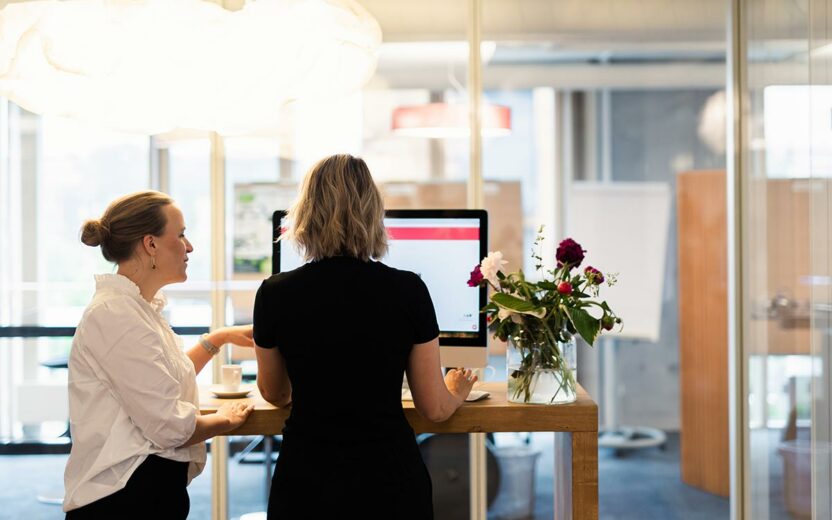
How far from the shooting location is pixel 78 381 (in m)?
2.13

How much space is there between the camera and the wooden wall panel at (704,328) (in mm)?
3732

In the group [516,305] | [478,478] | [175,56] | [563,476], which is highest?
[175,56]

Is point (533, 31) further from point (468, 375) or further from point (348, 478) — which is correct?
point (348, 478)

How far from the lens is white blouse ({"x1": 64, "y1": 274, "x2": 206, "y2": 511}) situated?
2090mm

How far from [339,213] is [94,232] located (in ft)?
2.08

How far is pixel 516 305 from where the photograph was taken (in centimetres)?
236

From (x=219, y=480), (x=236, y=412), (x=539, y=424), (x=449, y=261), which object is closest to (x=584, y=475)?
(x=539, y=424)

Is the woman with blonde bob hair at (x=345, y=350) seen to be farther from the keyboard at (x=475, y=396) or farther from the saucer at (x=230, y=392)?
the saucer at (x=230, y=392)

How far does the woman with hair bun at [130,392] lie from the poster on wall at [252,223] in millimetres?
1357

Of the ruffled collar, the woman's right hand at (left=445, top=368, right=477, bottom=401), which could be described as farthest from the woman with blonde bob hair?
the ruffled collar

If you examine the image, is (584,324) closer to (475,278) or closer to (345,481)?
(475,278)

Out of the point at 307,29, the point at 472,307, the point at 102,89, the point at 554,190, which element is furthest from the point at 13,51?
the point at 554,190

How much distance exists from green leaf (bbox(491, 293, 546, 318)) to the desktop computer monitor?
0.82 feet

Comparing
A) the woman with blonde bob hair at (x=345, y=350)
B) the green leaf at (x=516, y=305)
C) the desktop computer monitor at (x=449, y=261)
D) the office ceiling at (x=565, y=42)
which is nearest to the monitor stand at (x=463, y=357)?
the desktop computer monitor at (x=449, y=261)
